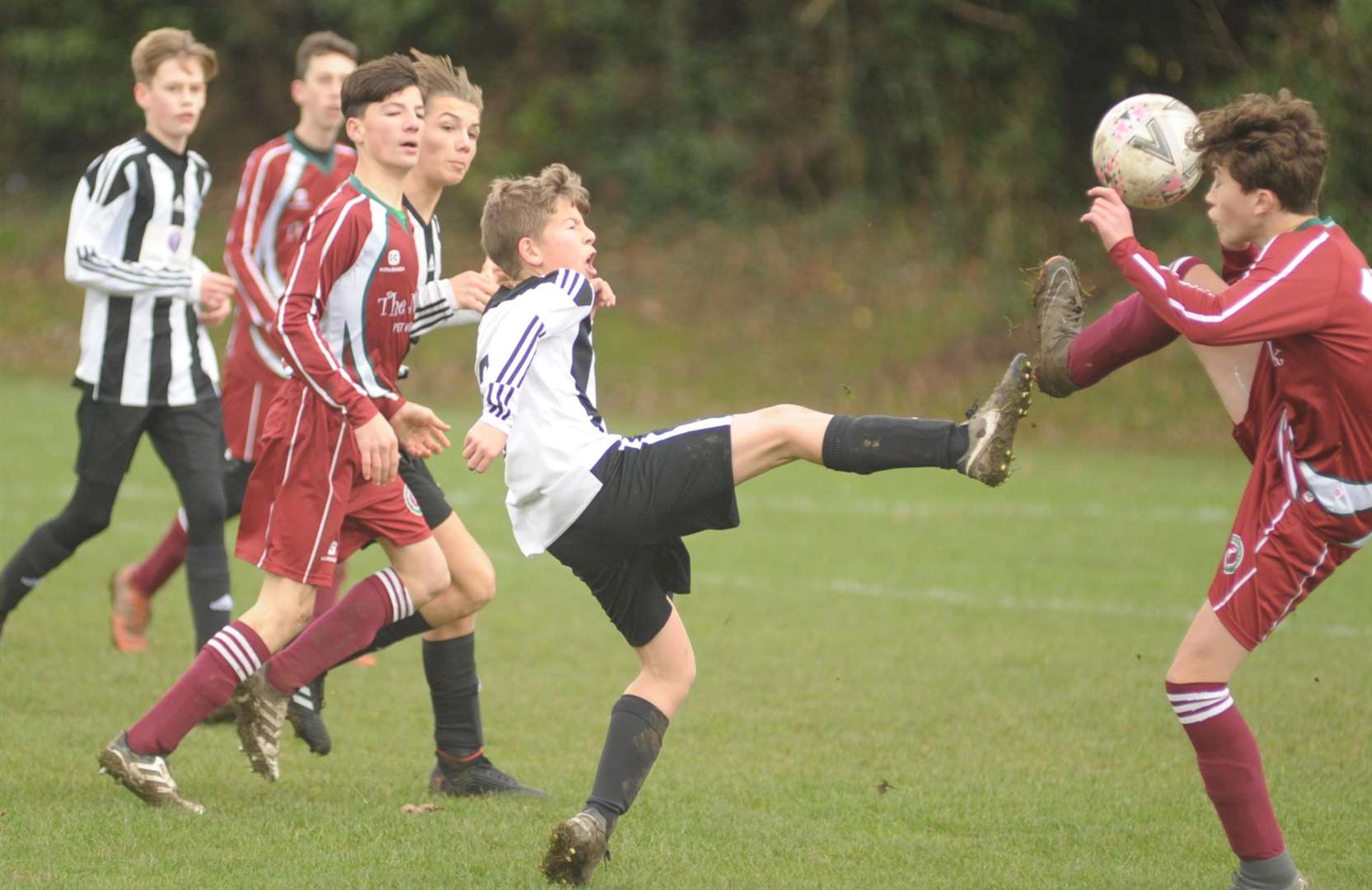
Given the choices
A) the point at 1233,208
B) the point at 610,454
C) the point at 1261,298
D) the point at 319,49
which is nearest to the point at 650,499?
the point at 610,454

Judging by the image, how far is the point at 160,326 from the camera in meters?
6.16

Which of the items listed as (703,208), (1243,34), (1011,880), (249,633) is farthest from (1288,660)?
(703,208)

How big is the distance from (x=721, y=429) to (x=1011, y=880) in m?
1.36

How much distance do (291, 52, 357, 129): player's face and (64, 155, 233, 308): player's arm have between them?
2.81ft

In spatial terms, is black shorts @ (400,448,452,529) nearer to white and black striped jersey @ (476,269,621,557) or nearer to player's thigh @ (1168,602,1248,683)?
white and black striped jersey @ (476,269,621,557)

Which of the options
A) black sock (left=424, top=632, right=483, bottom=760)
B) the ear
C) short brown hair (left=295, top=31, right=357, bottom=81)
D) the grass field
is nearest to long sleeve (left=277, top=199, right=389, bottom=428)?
the ear

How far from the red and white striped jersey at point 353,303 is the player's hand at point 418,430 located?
0.04 m

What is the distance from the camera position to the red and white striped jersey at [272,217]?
622 centimetres

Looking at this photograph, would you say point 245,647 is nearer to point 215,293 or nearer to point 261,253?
point 215,293

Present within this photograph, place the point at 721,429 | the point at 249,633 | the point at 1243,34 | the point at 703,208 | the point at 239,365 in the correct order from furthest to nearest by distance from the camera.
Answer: the point at 703,208, the point at 1243,34, the point at 239,365, the point at 249,633, the point at 721,429

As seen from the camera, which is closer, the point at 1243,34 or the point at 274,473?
the point at 274,473

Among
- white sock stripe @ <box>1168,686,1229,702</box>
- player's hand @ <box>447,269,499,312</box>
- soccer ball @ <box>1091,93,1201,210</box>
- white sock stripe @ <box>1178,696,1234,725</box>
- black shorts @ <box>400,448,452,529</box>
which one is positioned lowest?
white sock stripe @ <box>1178,696,1234,725</box>

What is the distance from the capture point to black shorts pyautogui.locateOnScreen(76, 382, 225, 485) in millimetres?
6062

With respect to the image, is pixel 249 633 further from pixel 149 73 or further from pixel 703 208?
pixel 703 208
